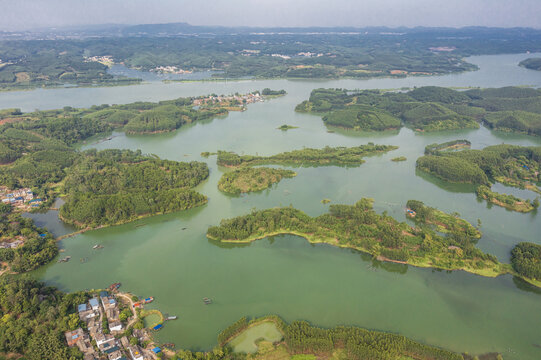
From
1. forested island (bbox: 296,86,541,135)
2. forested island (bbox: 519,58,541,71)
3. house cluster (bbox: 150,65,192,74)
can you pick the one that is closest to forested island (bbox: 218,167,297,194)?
forested island (bbox: 296,86,541,135)

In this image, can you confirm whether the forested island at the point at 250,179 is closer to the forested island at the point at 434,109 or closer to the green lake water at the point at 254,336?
the green lake water at the point at 254,336

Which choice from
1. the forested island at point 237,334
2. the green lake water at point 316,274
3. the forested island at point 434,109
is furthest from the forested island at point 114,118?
the forested island at point 237,334

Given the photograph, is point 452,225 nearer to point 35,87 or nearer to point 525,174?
point 525,174

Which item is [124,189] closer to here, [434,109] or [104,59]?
[434,109]

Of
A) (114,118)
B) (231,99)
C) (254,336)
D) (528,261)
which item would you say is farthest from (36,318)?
(231,99)

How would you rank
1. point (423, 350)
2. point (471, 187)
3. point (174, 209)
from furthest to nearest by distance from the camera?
point (471, 187) → point (174, 209) → point (423, 350)

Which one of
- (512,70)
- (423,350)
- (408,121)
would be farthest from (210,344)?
(512,70)
